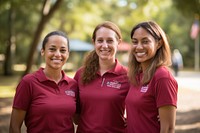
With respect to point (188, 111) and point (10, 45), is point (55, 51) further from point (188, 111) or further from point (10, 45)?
point (10, 45)

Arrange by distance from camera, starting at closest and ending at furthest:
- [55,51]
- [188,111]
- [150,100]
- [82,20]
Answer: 1. [150,100]
2. [55,51]
3. [188,111]
4. [82,20]

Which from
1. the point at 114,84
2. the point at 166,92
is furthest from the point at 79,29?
the point at 166,92

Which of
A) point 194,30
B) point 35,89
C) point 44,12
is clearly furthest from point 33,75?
point 194,30

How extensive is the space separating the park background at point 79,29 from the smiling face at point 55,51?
114 centimetres

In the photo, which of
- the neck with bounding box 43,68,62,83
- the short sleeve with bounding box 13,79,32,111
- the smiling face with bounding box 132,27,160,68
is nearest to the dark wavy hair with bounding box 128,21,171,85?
the smiling face with bounding box 132,27,160,68

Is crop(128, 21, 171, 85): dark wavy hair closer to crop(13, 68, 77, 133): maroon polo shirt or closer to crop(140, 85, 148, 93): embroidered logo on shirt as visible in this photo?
crop(140, 85, 148, 93): embroidered logo on shirt

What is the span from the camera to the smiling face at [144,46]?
3.79m

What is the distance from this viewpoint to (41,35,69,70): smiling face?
4.06m

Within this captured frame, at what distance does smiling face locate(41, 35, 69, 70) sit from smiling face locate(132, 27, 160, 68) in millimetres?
843

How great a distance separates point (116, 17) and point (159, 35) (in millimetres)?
54519

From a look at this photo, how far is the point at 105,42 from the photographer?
14.1 ft

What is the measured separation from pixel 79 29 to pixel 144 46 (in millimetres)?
36326

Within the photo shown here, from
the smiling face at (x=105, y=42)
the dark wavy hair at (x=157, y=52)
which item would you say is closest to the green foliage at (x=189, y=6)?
the smiling face at (x=105, y=42)

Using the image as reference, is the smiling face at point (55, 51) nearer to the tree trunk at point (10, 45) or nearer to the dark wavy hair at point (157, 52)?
the dark wavy hair at point (157, 52)
